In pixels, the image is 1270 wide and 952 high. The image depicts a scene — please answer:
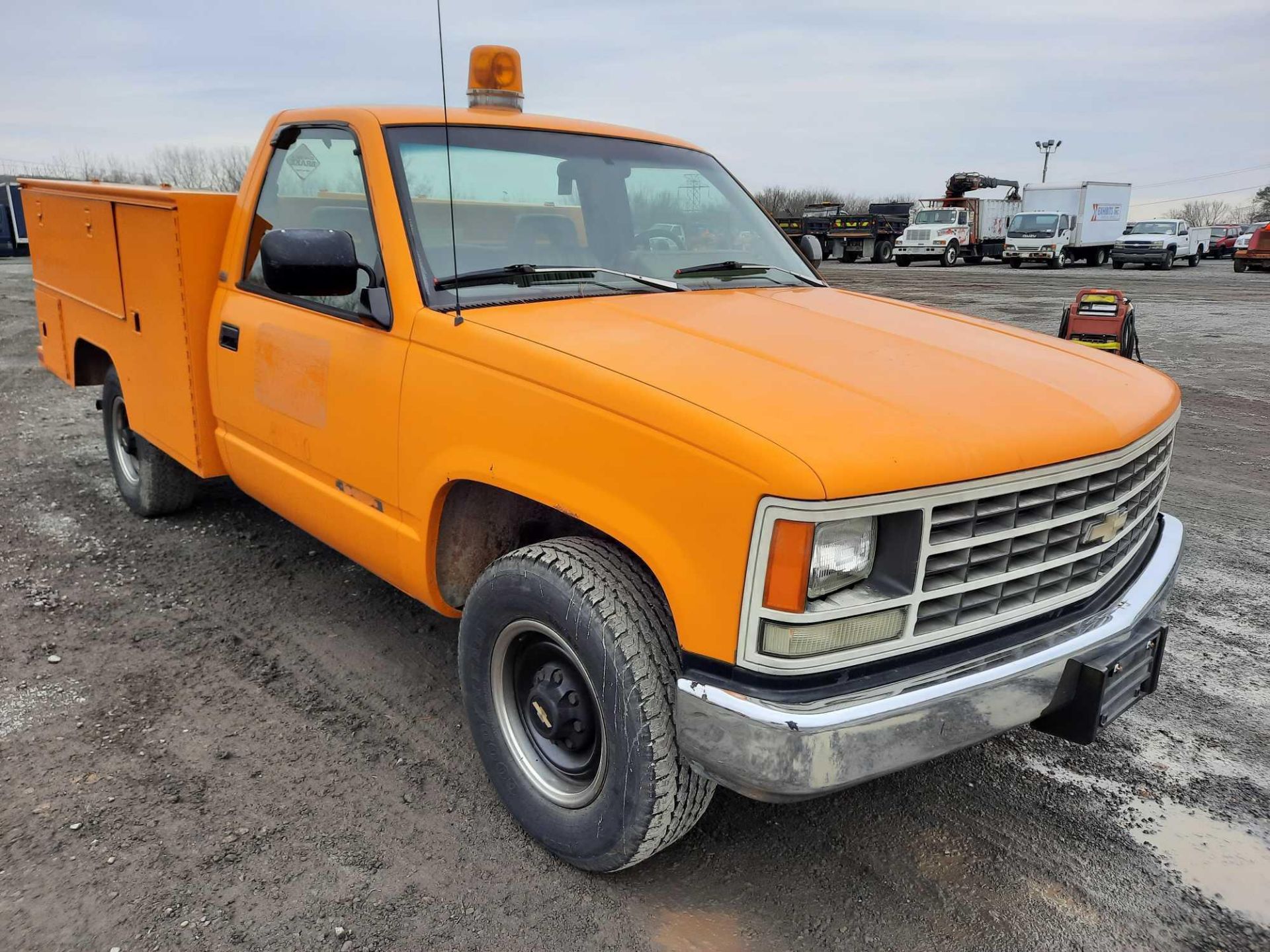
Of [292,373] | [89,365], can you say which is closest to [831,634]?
[292,373]

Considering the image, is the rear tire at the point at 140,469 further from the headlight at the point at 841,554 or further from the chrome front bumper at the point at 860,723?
the headlight at the point at 841,554

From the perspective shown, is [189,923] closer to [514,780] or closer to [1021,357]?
[514,780]

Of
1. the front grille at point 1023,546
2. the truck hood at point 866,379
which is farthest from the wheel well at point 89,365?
the front grille at point 1023,546

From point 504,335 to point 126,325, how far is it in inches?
112

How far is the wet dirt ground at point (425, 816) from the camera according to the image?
7.68 ft

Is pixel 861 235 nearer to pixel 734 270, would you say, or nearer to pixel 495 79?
pixel 495 79

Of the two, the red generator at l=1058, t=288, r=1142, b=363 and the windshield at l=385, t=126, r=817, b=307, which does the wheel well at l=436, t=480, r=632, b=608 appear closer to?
the windshield at l=385, t=126, r=817, b=307

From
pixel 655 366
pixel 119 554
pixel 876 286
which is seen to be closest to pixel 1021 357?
pixel 655 366

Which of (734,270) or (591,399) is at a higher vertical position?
(734,270)

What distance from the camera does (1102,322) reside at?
28.2ft

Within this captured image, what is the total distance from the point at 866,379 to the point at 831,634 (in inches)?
26.9

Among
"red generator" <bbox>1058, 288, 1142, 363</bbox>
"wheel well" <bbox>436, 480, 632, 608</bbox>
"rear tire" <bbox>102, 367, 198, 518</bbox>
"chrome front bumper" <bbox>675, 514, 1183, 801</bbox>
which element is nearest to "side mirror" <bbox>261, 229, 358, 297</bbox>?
"wheel well" <bbox>436, 480, 632, 608</bbox>

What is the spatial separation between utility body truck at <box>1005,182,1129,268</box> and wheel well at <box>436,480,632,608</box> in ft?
109

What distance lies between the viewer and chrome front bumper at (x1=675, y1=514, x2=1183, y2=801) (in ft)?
6.23
